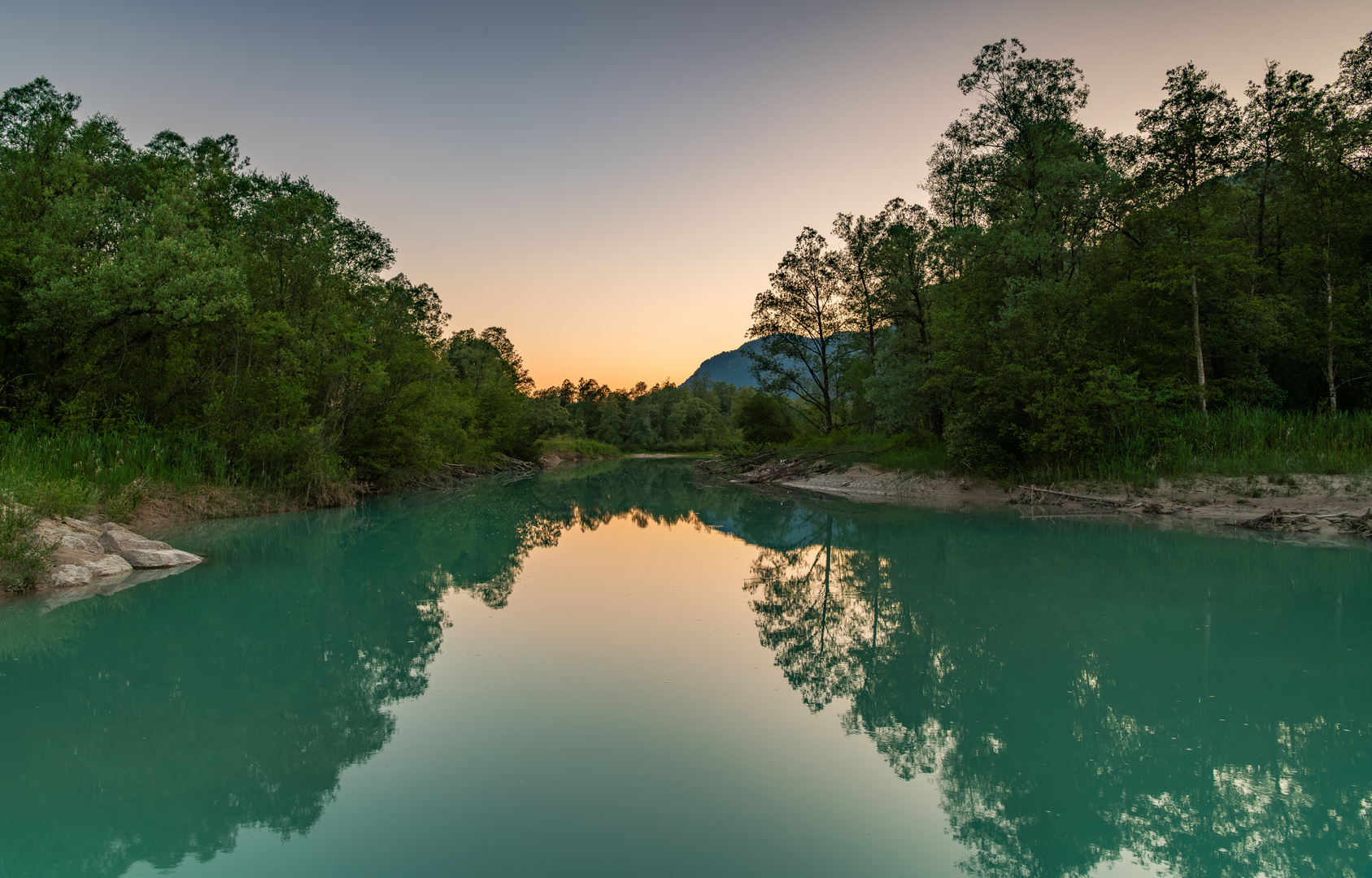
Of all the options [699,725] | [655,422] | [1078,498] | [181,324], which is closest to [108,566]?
[181,324]

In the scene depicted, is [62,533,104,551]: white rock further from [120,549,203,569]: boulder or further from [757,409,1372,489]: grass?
[757,409,1372,489]: grass

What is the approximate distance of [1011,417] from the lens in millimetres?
21750

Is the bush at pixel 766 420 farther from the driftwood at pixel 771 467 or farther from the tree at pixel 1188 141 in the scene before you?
the tree at pixel 1188 141

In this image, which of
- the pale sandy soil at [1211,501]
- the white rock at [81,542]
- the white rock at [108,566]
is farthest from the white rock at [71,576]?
the pale sandy soil at [1211,501]

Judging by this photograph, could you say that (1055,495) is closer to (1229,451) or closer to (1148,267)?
(1229,451)

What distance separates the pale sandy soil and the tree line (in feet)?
4.04


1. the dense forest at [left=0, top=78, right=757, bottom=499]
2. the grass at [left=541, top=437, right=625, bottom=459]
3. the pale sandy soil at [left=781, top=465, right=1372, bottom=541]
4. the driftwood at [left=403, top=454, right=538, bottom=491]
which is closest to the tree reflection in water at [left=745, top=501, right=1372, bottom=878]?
the pale sandy soil at [left=781, top=465, right=1372, bottom=541]

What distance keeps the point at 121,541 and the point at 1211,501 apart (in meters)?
24.7

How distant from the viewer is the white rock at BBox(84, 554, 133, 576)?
35.0 feet

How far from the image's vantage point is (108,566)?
1095 cm

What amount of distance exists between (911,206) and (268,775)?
104 feet

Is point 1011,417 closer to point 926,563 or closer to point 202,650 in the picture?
point 926,563

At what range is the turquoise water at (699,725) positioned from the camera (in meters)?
3.80

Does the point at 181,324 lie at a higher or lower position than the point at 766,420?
higher
